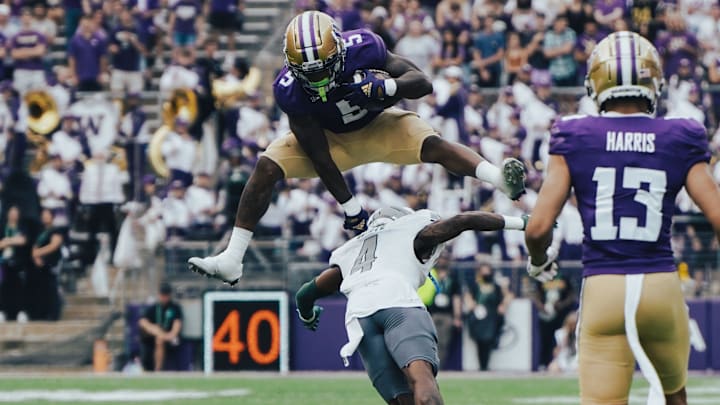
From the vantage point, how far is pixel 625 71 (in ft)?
19.0

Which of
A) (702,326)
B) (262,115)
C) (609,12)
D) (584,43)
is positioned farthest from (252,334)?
(609,12)

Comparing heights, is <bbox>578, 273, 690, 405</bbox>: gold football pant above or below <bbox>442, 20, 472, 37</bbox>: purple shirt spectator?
below

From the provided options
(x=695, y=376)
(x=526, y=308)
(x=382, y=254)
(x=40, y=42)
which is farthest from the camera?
(x=40, y=42)

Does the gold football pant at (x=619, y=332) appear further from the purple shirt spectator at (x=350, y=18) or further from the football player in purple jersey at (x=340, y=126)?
the purple shirt spectator at (x=350, y=18)

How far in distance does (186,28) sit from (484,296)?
6.01 m

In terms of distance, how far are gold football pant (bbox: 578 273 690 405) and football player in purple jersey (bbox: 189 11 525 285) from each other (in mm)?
2430

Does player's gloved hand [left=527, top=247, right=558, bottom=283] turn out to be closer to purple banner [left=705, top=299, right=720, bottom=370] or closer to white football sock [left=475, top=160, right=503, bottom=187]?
white football sock [left=475, top=160, right=503, bottom=187]

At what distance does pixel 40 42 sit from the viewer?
63.3 ft

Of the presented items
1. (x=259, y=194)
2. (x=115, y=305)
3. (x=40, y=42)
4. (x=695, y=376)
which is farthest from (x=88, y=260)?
(x=259, y=194)

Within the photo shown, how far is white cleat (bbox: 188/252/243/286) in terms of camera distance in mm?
8680

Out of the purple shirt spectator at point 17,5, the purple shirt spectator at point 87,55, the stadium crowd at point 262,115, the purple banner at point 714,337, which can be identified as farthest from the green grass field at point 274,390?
the purple shirt spectator at point 17,5

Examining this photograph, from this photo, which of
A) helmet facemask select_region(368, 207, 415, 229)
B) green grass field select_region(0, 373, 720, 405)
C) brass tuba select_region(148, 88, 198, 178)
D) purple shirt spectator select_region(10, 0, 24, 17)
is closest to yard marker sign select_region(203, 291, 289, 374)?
green grass field select_region(0, 373, 720, 405)

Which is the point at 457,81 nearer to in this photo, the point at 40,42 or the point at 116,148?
the point at 116,148

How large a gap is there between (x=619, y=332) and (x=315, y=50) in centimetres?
301
